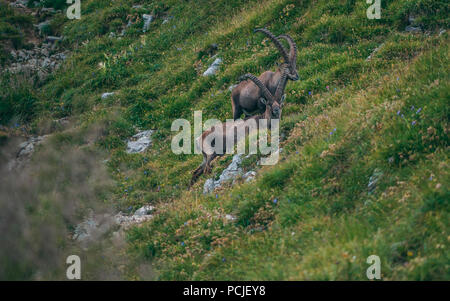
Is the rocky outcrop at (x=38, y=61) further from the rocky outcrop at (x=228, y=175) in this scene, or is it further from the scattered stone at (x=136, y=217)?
the rocky outcrop at (x=228, y=175)

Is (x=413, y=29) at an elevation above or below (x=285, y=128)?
above

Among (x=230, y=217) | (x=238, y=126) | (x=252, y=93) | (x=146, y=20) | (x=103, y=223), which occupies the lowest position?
(x=103, y=223)

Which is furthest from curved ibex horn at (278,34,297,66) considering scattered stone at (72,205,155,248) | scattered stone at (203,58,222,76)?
scattered stone at (72,205,155,248)

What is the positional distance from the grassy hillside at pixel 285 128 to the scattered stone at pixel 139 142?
0.29 metres

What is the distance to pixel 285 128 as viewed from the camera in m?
11.7

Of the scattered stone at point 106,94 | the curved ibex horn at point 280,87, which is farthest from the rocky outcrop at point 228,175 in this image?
the scattered stone at point 106,94

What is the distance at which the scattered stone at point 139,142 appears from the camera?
603 inches

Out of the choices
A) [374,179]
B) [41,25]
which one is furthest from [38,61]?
[374,179]

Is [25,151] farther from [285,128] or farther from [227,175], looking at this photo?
[285,128]

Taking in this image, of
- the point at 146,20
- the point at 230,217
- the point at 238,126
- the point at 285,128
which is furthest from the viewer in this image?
the point at 146,20

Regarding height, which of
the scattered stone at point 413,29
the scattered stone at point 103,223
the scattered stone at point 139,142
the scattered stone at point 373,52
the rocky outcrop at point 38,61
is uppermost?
the scattered stone at point 413,29

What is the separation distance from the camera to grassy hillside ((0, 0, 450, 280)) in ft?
21.8

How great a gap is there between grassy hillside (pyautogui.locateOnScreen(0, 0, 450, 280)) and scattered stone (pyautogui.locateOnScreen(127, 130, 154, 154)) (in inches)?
11.4

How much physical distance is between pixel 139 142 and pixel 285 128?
19.7ft
